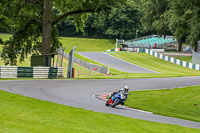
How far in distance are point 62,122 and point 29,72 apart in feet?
57.8

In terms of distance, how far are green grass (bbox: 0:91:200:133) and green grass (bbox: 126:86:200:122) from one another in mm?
3713

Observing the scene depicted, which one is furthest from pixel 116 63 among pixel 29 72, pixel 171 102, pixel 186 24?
pixel 171 102

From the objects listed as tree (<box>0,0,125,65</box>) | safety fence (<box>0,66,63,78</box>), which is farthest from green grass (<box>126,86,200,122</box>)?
tree (<box>0,0,125,65</box>)

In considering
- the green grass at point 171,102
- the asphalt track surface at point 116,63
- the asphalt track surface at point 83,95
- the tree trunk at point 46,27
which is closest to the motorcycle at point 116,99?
the asphalt track surface at point 83,95

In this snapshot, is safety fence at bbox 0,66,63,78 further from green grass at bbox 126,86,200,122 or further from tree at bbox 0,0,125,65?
green grass at bbox 126,86,200,122

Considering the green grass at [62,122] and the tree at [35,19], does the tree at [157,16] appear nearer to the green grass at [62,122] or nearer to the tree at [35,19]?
→ the tree at [35,19]

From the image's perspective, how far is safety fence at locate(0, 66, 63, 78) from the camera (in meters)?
28.2

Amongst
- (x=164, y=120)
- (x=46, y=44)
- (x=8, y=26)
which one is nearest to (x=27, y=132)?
(x=164, y=120)

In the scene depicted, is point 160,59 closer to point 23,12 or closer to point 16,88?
point 23,12

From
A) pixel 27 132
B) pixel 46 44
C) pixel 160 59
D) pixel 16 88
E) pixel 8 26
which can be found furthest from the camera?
pixel 160 59

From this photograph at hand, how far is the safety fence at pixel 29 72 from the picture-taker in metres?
28.2

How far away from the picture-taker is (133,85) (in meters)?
27.8

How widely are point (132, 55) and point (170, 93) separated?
38.5 metres

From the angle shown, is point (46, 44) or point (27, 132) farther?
point (46, 44)
